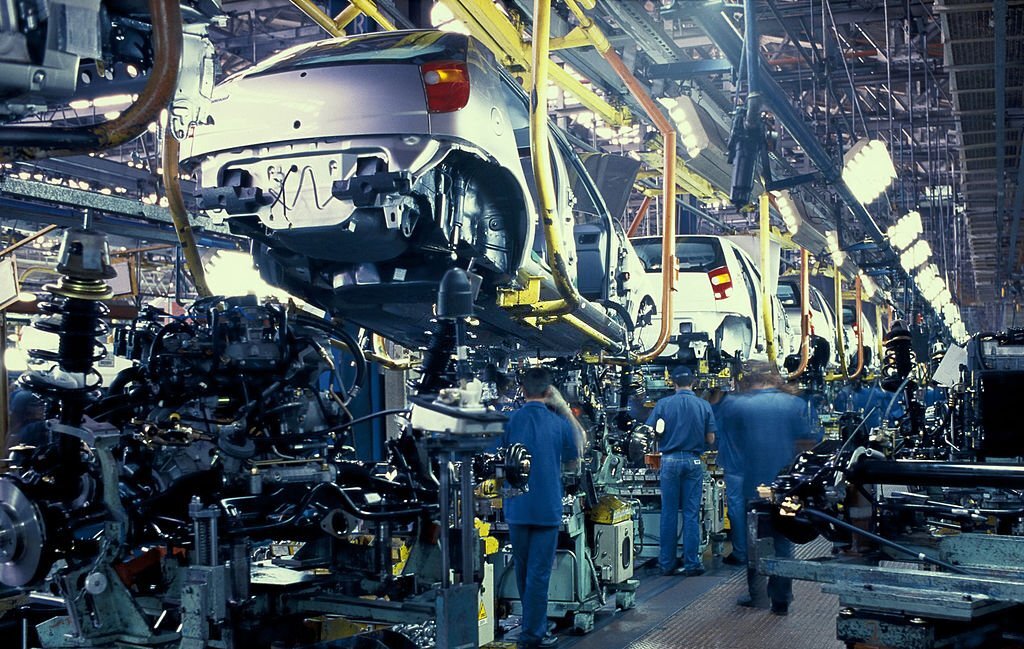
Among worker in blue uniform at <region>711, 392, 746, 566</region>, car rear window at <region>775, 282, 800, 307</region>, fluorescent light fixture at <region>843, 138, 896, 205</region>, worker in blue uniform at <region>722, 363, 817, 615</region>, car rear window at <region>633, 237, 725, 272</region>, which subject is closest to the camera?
worker in blue uniform at <region>722, 363, 817, 615</region>

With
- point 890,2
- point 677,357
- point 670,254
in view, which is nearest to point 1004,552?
point 670,254

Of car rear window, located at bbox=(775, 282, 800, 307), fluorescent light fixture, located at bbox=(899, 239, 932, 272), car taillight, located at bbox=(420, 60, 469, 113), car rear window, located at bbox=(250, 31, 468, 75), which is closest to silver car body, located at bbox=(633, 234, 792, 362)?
fluorescent light fixture, located at bbox=(899, 239, 932, 272)

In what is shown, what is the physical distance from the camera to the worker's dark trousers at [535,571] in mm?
5430

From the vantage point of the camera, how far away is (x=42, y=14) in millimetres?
2412

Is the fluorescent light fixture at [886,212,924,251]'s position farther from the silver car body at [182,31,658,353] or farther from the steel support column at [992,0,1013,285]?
the silver car body at [182,31,658,353]

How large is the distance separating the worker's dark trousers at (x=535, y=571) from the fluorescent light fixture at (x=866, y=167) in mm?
4815

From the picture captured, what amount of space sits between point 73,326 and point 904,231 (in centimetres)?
1047

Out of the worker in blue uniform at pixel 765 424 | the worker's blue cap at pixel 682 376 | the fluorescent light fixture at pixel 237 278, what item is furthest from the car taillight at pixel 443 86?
the worker's blue cap at pixel 682 376

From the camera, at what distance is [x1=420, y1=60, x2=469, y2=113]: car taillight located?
13.7ft

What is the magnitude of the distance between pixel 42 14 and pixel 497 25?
12.1 feet

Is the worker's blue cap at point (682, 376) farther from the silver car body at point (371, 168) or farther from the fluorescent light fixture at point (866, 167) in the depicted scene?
the silver car body at point (371, 168)

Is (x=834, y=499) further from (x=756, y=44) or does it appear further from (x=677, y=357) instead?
(x=677, y=357)

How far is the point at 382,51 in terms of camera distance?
4.37 meters

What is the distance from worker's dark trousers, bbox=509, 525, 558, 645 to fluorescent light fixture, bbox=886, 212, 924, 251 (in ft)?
26.5
